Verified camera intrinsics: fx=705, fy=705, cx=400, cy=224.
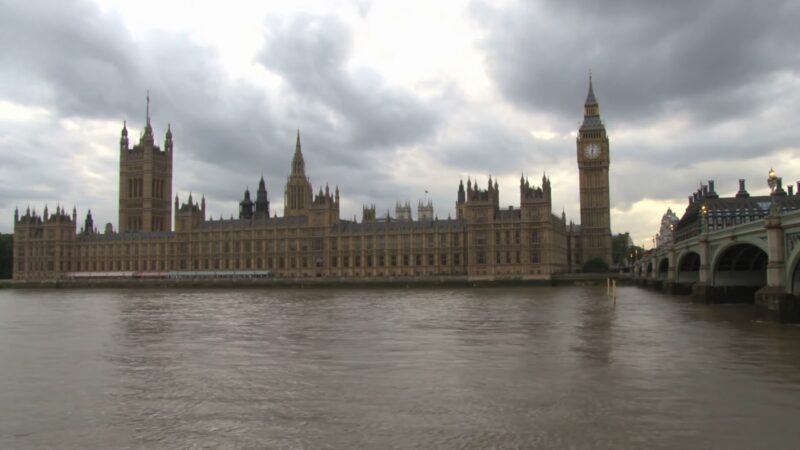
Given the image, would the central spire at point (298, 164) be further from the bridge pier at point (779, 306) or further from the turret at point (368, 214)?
the bridge pier at point (779, 306)

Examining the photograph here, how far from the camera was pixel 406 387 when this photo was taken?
690 inches

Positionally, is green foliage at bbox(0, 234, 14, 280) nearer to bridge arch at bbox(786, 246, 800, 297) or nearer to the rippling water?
the rippling water

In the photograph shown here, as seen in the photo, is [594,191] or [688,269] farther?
[594,191]

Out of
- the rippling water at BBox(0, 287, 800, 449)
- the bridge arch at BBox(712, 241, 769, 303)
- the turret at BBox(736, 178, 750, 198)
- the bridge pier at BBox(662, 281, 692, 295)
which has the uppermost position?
the turret at BBox(736, 178, 750, 198)

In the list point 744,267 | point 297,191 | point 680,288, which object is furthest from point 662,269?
point 297,191

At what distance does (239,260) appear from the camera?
429 feet

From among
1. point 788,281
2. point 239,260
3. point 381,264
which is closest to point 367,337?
point 788,281

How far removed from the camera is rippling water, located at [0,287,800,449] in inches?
518

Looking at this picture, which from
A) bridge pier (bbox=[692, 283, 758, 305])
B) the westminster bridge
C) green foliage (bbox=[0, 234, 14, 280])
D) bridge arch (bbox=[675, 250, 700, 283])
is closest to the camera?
the westminster bridge

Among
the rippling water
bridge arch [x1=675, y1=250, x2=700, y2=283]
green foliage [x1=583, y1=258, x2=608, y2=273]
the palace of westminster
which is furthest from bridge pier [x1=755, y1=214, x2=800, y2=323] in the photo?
green foliage [x1=583, y1=258, x2=608, y2=273]

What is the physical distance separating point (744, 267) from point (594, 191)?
8065 cm

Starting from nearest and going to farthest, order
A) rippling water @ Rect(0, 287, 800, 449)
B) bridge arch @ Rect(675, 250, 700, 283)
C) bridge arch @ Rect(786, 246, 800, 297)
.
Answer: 1. rippling water @ Rect(0, 287, 800, 449)
2. bridge arch @ Rect(786, 246, 800, 297)
3. bridge arch @ Rect(675, 250, 700, 283)

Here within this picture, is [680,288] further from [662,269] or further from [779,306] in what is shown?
[779,306]

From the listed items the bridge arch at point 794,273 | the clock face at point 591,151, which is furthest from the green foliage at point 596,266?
the bridge arch at point 794,273
